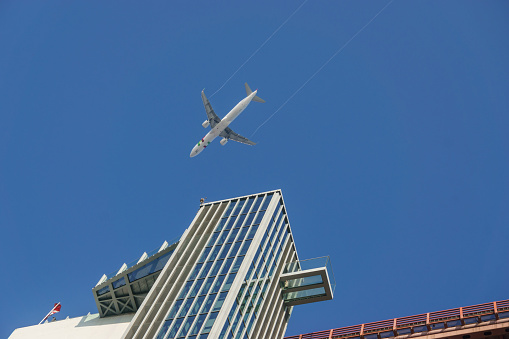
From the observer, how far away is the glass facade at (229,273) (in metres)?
60.0

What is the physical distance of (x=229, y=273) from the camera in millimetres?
64500

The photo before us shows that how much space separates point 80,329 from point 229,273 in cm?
2127

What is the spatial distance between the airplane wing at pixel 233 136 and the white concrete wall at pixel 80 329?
39.0 metres

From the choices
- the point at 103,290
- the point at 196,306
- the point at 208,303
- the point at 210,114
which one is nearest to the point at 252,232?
the point at 208,303

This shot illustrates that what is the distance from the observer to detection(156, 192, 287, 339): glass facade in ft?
197

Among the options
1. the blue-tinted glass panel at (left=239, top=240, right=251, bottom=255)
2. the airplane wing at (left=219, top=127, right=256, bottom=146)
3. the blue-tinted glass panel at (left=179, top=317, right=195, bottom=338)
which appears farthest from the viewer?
the airplane wing at (left=219, top=127, right=256, bottom=146)

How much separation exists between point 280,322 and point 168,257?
13.4 m

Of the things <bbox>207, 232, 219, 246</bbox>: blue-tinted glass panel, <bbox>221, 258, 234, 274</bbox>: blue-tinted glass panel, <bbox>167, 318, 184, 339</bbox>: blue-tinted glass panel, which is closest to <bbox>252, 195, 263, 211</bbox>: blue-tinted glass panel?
<bbox>207, 232, 219, 246</bbox>: blue-tinted glass panel

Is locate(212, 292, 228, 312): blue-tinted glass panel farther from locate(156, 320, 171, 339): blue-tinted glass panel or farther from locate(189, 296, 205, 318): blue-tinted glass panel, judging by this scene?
locate(156, 320, 171, 339): blue-tinted glass panel

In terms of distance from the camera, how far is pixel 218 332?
187 ft

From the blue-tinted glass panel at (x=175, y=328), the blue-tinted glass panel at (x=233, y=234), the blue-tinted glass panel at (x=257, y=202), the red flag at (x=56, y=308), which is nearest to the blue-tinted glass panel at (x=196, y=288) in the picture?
the blue-tinted glass panel at (x=175, y=328)

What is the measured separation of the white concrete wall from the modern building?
11 cm

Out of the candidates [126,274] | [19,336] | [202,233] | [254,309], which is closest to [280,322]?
[254,309]

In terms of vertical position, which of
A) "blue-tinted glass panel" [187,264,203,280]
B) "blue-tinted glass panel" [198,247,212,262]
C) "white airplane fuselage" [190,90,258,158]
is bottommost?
"blue-tinted glass panel" [187,264,203,280]
